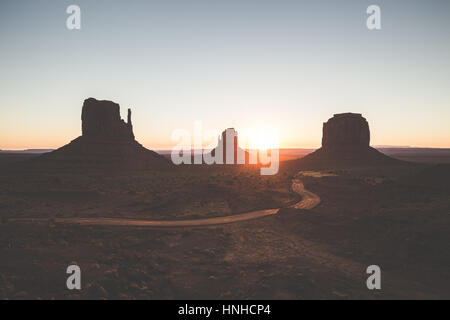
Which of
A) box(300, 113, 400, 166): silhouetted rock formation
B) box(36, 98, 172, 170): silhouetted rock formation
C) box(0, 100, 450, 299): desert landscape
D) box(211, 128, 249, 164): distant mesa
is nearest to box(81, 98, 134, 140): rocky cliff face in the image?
box(36, 98, 172, 170): silhouetted rock formation

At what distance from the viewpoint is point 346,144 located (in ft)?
391

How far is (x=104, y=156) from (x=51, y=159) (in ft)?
48.4

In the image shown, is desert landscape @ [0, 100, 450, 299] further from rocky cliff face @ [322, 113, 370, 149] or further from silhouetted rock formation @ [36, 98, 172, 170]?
rocky cliff face @ [322, 113, 370, 149]

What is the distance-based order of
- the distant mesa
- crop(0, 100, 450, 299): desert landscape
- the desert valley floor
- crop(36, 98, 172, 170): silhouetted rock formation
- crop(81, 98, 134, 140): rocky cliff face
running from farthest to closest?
the distant mesa < crop(81, 98, 134, 140): rocky cliff face < crop(36, 98, 172, 170): silhouetted rock formation < crop(0, 100, 450, 299): desert landscape < the desert valley floor

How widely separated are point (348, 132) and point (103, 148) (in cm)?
11056

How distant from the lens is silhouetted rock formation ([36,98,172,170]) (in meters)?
75.5

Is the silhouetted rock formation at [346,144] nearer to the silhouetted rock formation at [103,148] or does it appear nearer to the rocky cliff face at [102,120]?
the silhouetted rock formation at [103,148]

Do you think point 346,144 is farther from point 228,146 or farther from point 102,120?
point 102,120

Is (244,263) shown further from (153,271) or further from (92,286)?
(92,286)

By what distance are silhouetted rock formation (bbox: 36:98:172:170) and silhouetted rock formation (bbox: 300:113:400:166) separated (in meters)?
74.9

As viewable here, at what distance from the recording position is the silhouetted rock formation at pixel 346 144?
10875 centimetres

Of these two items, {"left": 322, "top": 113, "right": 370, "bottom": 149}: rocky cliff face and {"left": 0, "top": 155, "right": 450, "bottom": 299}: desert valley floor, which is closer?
{"left": 0, "top": 155, "right": 450, "bottom": 299}: desert valley floor
